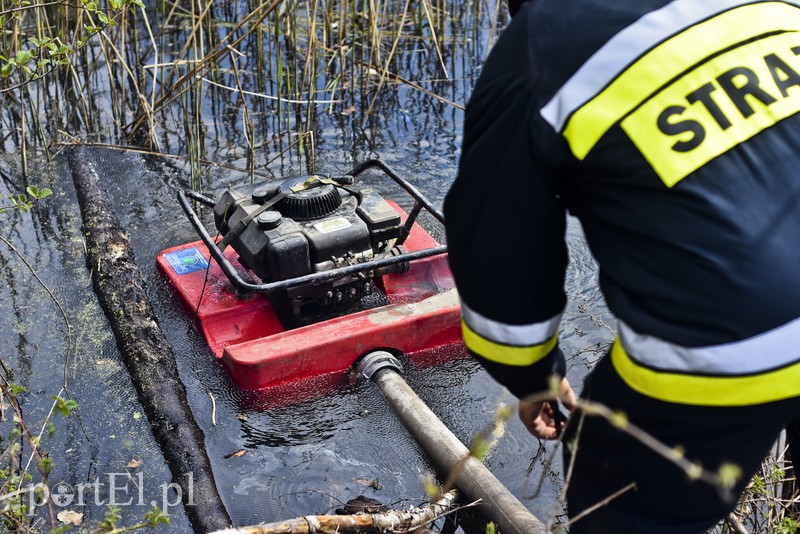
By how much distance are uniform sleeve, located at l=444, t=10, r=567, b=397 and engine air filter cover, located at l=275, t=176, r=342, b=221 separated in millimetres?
1758

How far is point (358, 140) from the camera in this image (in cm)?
576

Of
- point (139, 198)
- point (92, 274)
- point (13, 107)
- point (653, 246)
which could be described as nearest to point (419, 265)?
point (92, 274)

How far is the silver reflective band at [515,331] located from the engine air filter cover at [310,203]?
1813 millimetres

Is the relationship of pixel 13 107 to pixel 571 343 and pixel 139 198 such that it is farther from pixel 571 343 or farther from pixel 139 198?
pixel 571 343

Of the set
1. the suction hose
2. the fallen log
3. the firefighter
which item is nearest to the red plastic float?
the suction hose

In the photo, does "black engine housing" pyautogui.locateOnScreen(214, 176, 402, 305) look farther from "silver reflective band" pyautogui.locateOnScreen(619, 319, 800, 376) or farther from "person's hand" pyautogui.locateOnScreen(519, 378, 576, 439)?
"silver reflective band" pyautogui.locateOnScreen(619, 319, 800, 376)

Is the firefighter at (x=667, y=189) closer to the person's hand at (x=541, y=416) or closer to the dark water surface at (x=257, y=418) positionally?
the person's hand at (x=541, y=416)

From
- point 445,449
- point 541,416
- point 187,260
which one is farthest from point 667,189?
point 187,260

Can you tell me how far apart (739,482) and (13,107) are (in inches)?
223

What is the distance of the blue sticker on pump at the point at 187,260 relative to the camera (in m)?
3.81

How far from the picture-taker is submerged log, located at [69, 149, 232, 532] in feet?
9.12

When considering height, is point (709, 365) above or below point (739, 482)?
above

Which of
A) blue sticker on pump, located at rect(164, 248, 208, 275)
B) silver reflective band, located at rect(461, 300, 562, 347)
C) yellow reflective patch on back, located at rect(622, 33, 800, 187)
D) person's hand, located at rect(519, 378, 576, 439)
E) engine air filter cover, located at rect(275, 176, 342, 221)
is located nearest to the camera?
yellow reflective patch on back, located at rect(622, 33, 800, 187)

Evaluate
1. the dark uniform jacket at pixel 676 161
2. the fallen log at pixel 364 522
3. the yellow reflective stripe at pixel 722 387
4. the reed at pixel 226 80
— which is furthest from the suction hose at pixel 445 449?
the reed at pixel 226 80
